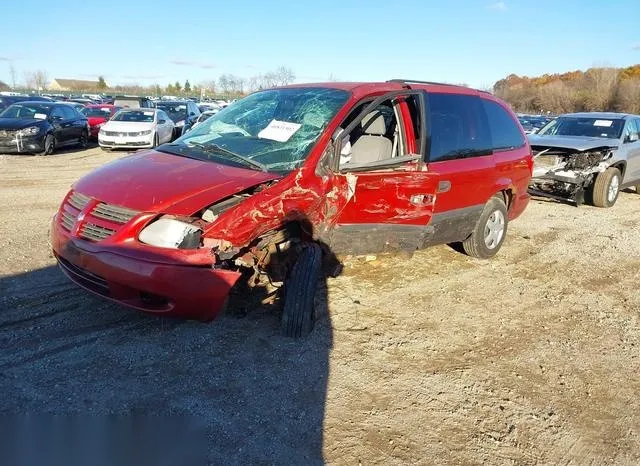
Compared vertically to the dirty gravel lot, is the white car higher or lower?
higher

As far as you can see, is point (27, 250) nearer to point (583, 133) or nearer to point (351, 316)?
point (351, 316)

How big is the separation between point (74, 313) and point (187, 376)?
1.32 meters

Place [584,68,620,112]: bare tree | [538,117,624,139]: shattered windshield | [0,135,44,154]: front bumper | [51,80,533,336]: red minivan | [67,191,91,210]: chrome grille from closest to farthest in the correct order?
[51,80,533,336]: red minivan, [67,191,91,210]: chrome grille, [538,117,624,139]: shattered windshield, [0,135,44,154]: front bumper, [584,68,620,112]: bare tree

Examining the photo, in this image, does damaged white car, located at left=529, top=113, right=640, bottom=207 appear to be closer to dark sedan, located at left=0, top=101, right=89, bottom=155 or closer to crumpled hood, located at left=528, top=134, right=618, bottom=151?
crumpled hood, located at left=528, top=134, right=618, bottom=151

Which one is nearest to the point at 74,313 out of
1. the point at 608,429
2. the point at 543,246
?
the point at 608,429

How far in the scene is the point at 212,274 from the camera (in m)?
3.34

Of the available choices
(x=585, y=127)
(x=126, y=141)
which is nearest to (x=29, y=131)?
(x=126, y=141)

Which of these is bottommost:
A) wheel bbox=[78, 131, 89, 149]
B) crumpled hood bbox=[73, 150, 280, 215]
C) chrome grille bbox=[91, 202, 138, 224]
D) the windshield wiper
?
wheel bbox=[78, 131, 89, 149]

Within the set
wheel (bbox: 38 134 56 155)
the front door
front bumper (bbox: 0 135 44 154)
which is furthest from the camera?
wheel (bbox: 38 134 56 155)

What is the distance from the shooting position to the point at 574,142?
9.30 metres

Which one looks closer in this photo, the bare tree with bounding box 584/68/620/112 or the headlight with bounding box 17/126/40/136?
the headlight with bounding box 17/126/40/136

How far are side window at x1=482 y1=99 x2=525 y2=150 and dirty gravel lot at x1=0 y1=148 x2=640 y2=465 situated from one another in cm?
164

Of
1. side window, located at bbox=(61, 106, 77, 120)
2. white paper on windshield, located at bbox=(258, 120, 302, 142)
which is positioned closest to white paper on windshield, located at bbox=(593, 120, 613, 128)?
white paper on windshield, located at bbox=(258, 120, 302, 142)

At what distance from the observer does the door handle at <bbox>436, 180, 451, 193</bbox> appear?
4.79 meters
